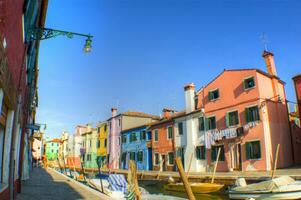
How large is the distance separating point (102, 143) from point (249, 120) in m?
34.0

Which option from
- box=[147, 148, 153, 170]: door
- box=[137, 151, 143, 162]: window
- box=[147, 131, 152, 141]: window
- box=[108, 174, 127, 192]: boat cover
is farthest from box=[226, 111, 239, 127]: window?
box=[137, 151, 143, 162]: window

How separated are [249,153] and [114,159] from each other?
1102 inches

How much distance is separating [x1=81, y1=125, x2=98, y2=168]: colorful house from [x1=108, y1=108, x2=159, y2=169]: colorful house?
8.06 meters

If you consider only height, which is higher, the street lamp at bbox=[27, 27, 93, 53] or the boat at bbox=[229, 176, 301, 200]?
the street lamp at bbox=[27, 27, 93, 53]

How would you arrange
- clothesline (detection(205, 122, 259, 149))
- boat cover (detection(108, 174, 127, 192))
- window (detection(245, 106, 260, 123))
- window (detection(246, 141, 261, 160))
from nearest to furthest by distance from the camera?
boat cover (detection(108, 174, 127, 192)), window (detection(246, 141, 261, 160)), window (detection(245, 106, 260, 123)), clothesline (detection(205, 122, 259, 149))

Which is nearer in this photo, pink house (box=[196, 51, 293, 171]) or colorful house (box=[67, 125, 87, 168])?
pink house (box=[196, 51, 293, 171])

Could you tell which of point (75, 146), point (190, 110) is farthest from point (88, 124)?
point (190, 110)

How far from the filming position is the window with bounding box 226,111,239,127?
26.5 m

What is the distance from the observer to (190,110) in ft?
105

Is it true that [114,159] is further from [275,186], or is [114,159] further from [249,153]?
[275,186]

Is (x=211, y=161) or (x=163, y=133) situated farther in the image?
(x=163, y=133)

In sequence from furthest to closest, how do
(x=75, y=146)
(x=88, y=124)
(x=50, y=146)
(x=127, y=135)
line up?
(x=50, y=146), (x=75, y=146), (x=88, y=124), (x=127, y=135)

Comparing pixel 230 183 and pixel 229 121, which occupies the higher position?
pixel 229 121

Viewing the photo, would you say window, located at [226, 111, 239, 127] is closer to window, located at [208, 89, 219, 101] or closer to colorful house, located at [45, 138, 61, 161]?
window, located at [208, 89, 219, 101]
